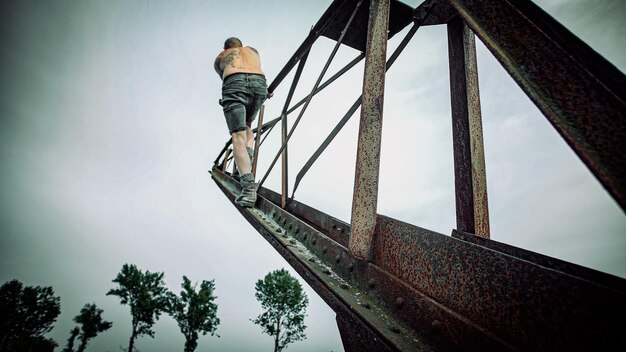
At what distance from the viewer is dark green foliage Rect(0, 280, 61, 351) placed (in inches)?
1416

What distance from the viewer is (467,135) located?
161cm

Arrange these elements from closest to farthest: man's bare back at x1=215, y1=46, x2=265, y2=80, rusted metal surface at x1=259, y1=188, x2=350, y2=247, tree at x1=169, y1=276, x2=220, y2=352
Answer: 1. rusted metal surface at x1=259, y1=188, x2=350, y2=247
2. man's bare back at x1=215, y1=46, x2=265, y2=80
3. tree at x1=169, y1=276, x2=220, y2=352

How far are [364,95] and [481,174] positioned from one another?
862 mm

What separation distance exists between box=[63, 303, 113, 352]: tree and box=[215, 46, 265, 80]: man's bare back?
55.6m

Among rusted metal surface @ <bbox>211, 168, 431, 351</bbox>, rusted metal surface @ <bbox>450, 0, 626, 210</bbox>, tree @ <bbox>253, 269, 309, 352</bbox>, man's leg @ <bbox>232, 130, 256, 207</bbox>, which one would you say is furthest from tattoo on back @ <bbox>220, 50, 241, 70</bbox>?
tree @ <bbox>253, 269, 309, 352</bbox>

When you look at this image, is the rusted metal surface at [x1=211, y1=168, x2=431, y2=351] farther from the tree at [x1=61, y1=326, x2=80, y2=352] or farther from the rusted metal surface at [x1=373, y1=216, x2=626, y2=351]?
the tree at [x1=61, y1=326, x2=80, y2=352]

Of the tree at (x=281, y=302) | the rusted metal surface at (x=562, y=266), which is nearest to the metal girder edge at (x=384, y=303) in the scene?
the rusted metal surface at (x=562, y=266)

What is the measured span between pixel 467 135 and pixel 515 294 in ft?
3.91

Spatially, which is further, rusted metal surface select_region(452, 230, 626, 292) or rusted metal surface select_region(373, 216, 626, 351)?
rusted metal surface select_region(452, 230, 626, 292)

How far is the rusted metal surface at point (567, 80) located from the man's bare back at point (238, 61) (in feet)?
9.29

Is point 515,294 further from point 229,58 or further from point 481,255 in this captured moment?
point 229,58

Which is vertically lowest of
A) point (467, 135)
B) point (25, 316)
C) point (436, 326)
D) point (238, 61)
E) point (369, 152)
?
point (436, 326)

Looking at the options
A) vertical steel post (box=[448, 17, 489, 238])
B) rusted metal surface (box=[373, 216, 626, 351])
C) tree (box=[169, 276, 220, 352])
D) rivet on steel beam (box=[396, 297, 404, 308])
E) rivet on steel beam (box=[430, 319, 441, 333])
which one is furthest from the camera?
tree (box=[169, 276, 220, 352])

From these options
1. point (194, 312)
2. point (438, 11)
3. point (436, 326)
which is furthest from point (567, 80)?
point (194, 312)
